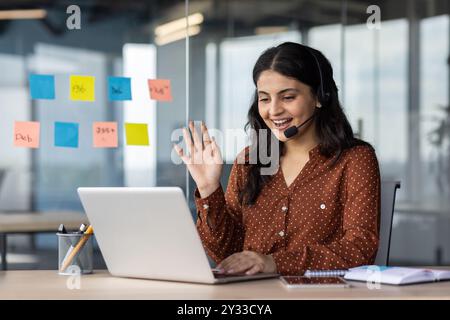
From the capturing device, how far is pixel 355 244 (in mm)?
2277

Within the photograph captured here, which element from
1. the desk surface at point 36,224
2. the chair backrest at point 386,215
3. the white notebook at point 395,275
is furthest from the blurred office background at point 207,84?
the white notebook at point 395,275

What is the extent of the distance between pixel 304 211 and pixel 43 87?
107 inches

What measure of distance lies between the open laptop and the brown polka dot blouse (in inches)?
13.4

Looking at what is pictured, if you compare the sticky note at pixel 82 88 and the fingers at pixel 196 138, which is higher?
the sticky note at pixel 82 88

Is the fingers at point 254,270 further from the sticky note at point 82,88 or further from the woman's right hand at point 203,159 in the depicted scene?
the sticky note at point 82,88

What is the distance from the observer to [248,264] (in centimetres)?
211

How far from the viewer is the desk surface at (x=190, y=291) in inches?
71.6

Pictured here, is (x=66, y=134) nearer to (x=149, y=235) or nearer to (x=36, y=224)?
(x=36, y=224)

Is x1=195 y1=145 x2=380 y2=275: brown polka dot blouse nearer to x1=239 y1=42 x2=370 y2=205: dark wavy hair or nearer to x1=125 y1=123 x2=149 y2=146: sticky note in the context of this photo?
x1=239 y1=42 x2=370 y2=205: dark wavy hair

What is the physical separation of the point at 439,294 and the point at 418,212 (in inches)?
150

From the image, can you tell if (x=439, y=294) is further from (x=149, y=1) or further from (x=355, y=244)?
(x=149, y=1)

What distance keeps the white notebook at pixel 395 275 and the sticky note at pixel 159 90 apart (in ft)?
10.7

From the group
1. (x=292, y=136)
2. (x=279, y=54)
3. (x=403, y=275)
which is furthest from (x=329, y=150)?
(x=403, y=275)
